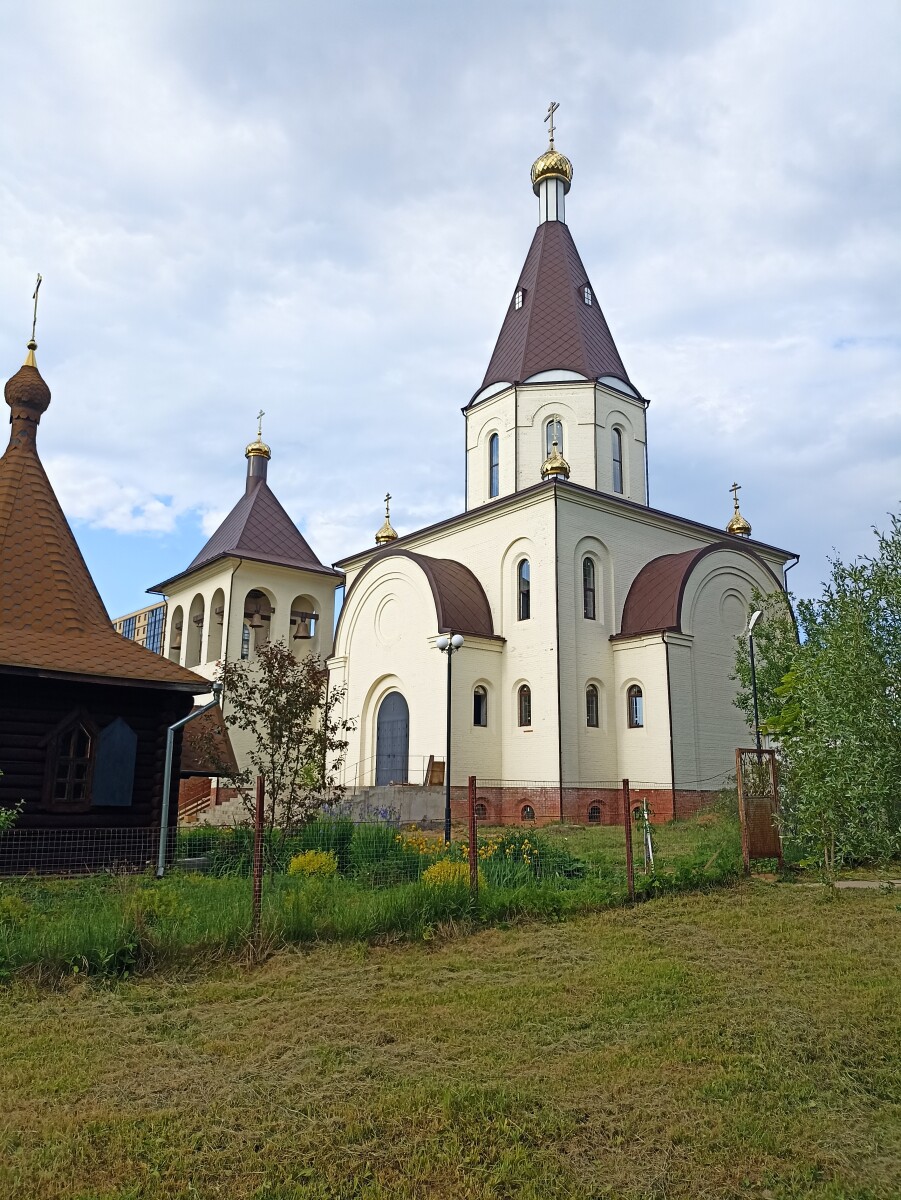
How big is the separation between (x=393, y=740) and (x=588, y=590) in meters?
6.24

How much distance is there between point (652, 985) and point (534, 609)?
16.2 m

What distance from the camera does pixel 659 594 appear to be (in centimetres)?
2306

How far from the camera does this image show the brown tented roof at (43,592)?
12.2 metres

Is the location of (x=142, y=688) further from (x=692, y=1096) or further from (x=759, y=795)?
(x=692, y=1096)

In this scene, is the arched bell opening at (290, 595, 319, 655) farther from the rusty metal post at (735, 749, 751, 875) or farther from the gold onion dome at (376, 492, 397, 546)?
the rusty metal post at (735, 749, 751, 875)

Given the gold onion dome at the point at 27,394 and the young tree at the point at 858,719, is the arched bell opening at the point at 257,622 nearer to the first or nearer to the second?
the gold onion dome at the point at 27,394

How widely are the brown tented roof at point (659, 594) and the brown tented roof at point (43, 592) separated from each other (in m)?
12.6

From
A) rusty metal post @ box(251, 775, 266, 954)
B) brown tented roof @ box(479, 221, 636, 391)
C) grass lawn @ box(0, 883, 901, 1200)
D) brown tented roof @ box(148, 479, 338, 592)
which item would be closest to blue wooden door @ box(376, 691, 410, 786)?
brown tented roof @ box(148, 479, 338, 592)

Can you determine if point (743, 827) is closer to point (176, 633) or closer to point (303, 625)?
point (303, 625)

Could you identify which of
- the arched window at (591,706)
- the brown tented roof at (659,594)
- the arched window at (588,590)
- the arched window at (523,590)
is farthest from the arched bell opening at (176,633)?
the brown tented roof at (659,594)

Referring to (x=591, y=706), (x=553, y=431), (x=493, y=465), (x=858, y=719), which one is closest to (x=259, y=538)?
(x=493, y=465)

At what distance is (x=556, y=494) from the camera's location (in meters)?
22.7

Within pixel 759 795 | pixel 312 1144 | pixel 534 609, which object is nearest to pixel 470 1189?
pixel 312 1144

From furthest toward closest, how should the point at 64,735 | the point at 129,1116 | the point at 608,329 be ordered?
the point at 608,329, the point at 64,735, the point at 129,1116
